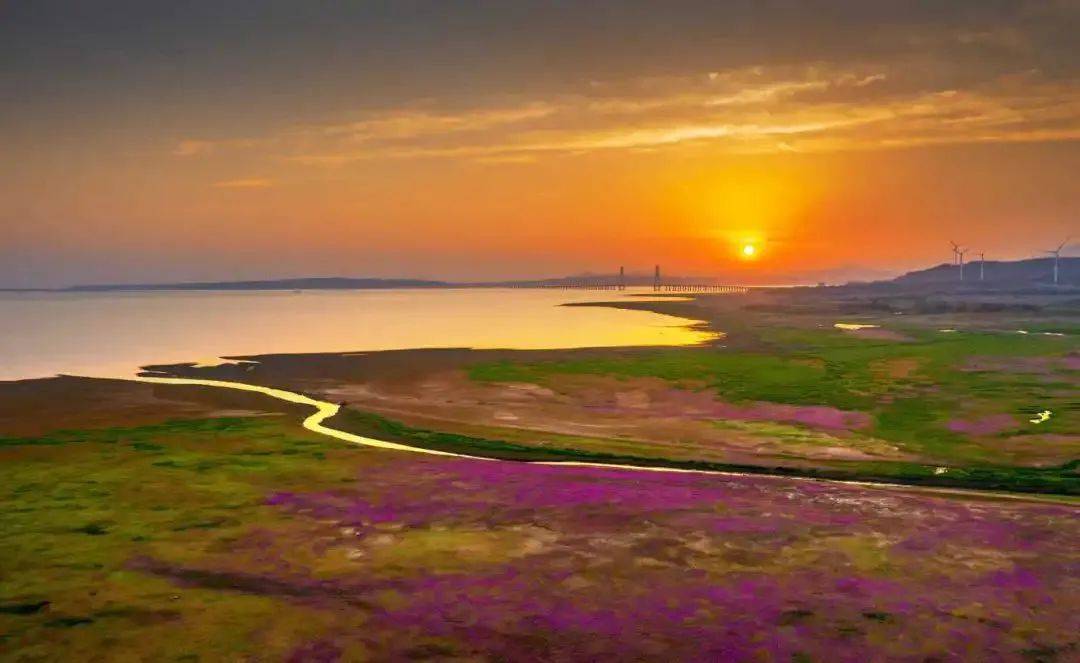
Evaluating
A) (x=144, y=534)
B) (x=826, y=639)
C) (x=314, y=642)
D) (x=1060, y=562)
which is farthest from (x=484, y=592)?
(x=1060, y=562)

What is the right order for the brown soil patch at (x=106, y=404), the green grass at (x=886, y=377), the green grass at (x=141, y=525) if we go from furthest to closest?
the brown soil patch at (x=106, y=404)
the green grass at (x=886, y=377)
the green grass at (x=141, y=525)

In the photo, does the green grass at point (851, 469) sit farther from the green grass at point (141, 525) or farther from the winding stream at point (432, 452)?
the green grass at point (141, 525)

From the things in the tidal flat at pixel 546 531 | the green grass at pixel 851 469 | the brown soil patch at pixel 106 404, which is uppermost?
the brown soil patch at pixel 106 404

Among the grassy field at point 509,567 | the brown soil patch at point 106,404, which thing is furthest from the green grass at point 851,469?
the brown soil patch at point 106,404

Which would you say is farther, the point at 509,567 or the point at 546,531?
the point at 546,531

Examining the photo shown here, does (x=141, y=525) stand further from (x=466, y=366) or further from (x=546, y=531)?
(x=466, y=366)

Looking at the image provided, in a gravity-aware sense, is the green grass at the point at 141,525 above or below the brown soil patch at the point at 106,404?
below

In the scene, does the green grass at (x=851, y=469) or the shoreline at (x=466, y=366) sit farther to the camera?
the shoreline at (x=466, y=366)

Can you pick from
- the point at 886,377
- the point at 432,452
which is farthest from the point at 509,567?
the point at 886,377
